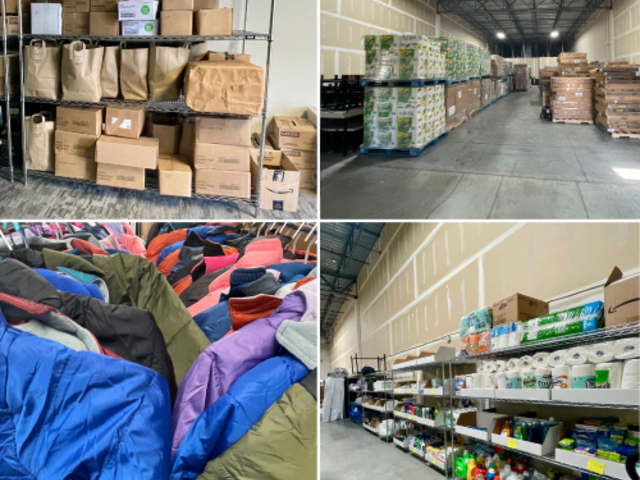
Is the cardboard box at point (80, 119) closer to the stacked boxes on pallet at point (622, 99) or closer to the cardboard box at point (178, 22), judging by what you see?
the cardboard box at point (178, 22)

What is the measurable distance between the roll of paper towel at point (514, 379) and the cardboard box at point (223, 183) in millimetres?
2425

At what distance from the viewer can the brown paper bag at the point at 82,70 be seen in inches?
162

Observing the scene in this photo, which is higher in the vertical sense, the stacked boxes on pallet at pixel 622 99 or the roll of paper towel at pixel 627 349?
the stacked boxes on pallet at pixel 622 99

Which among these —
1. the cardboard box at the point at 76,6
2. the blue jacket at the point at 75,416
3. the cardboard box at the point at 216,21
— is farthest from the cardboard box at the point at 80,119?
the blue jacket at the point at 75,416

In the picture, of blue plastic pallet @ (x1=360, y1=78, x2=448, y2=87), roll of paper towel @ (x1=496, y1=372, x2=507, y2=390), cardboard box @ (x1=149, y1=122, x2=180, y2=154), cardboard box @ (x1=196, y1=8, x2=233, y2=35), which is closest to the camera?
roll of paper towel @ (x1=496, y1=372, x2=507, y2=390)

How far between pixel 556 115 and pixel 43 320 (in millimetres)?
8771

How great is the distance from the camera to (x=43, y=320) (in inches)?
69.1

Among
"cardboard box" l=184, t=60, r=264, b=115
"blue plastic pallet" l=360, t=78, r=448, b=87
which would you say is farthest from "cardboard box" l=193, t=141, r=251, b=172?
"blue plastic pallet" l=360, t=78, r=448, b=87

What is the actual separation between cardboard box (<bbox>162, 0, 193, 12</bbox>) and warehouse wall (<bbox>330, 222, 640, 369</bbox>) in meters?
3.18

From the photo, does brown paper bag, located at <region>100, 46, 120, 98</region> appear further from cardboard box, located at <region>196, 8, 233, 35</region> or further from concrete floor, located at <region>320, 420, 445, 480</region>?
concrete floor, located at <region>320, 420, 445, 480</region>

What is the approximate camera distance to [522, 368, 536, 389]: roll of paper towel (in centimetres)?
262

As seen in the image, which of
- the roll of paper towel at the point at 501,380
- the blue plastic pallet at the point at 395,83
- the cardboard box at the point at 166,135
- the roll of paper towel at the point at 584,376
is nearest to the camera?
the roll of paper towel at the point at 584,376

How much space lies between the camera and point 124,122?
4176 millimetres

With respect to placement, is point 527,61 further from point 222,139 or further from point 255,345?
point 255,345
